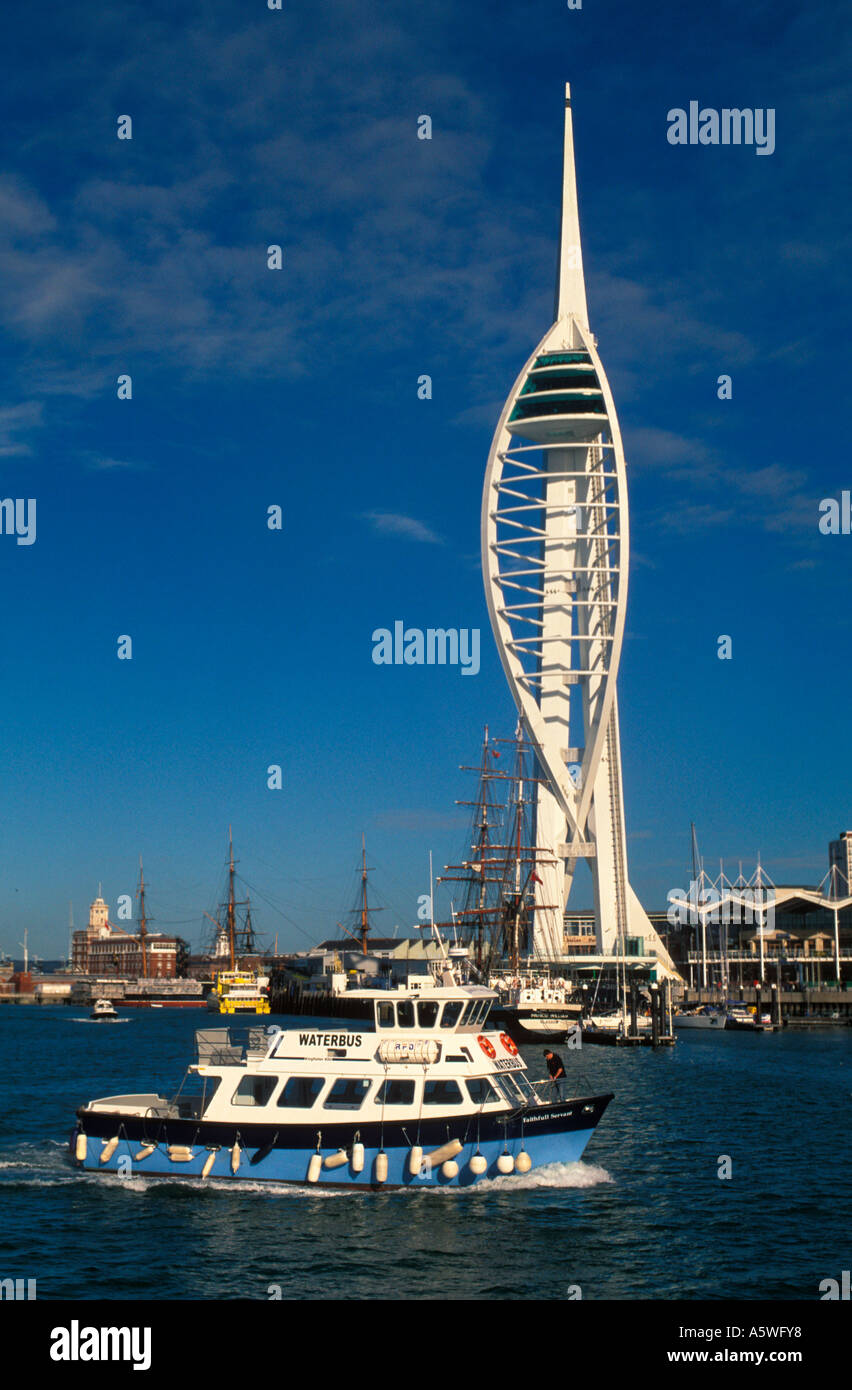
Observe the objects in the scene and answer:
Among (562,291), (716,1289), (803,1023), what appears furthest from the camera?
(562,291)

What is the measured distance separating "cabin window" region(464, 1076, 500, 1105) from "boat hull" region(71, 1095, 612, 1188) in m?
0.51

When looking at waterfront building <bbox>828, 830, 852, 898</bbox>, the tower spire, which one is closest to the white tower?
the tower spire

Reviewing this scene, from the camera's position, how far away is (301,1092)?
29.0 m

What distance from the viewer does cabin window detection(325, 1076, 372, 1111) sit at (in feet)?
94.3

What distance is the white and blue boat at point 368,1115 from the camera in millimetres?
28172

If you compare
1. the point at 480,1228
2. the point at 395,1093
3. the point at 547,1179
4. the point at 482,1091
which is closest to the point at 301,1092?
the point at 395,1093

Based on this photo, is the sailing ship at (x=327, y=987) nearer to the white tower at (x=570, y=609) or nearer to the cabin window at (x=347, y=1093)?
the white tower at (x=570, y=609)

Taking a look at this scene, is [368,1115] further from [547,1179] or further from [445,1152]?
[547,1179]

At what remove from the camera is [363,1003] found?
5714 inches

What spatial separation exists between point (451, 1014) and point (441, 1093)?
1.87 metres
